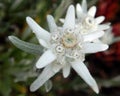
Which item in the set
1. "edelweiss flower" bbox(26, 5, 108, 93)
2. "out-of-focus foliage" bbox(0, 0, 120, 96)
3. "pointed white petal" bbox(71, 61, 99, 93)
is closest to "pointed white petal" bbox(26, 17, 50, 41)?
"edelweiss flower" bbox(26, 5, 108, 93)

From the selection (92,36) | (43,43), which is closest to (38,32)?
(43,43)

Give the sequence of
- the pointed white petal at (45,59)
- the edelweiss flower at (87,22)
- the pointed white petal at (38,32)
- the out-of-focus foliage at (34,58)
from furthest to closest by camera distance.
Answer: the out-of-focus foliage at (34,58) → the edelweiss flower at (87,22) → the pointed white petal at (38,32) → the pointed white petal at (45,59)

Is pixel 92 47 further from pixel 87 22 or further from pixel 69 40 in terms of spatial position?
pixel 87 22

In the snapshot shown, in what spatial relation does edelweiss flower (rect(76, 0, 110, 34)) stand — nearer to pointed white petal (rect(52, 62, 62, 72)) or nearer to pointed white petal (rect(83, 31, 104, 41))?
pointed white petal (rect(83, 31, 104, 41))

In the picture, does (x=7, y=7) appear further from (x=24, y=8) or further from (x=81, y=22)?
(x=81, y=22)

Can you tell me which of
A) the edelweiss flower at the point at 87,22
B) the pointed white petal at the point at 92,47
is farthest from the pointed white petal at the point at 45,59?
the edelweiss flower at the point at 87,22

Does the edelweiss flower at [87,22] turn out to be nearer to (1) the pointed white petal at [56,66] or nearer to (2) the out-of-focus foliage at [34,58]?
(2) the out-of-focus foliage at [34,58]

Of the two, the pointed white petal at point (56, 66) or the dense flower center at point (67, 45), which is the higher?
the dense flower center at point (67, 45)

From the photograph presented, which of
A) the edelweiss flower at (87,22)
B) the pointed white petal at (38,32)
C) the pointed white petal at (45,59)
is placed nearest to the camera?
the pointed white petal at (45,59)
